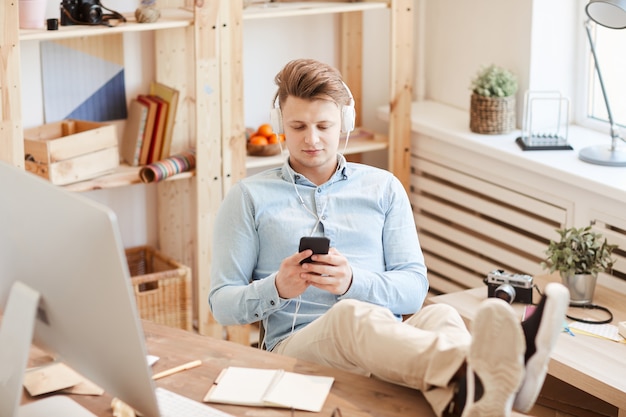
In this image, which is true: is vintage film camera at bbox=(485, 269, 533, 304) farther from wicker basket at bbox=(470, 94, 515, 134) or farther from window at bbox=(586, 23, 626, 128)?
window at bbox=(586, 23, 626, 128)

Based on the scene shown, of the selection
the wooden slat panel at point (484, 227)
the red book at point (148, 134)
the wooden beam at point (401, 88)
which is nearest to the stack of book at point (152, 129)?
the red book at point (148, 134)

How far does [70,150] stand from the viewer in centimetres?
313

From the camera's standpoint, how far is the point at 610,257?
2889 millimetres

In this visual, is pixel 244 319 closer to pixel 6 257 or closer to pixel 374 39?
pixel 6 257

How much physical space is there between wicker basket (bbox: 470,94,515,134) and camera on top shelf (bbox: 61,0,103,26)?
1397mm

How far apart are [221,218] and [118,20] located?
3.92ft

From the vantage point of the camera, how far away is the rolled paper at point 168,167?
3.25m

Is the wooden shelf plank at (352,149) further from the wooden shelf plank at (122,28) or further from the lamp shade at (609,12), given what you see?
the lamp shade at (609,12)

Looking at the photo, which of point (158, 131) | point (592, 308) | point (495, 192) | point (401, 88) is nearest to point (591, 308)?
point (592, 308)

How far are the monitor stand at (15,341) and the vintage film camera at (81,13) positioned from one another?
1705 mm

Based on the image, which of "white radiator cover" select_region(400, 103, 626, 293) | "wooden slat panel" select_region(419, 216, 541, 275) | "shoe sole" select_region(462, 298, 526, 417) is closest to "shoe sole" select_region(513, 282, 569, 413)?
"shoe sole" select_region(462, 298, 526, 417)

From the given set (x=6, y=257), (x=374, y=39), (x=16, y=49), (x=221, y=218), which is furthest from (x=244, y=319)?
(x=374, y=39)

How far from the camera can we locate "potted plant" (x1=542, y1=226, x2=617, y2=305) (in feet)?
8.96

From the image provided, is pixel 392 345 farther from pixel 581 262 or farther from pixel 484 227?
pixel 484 227
